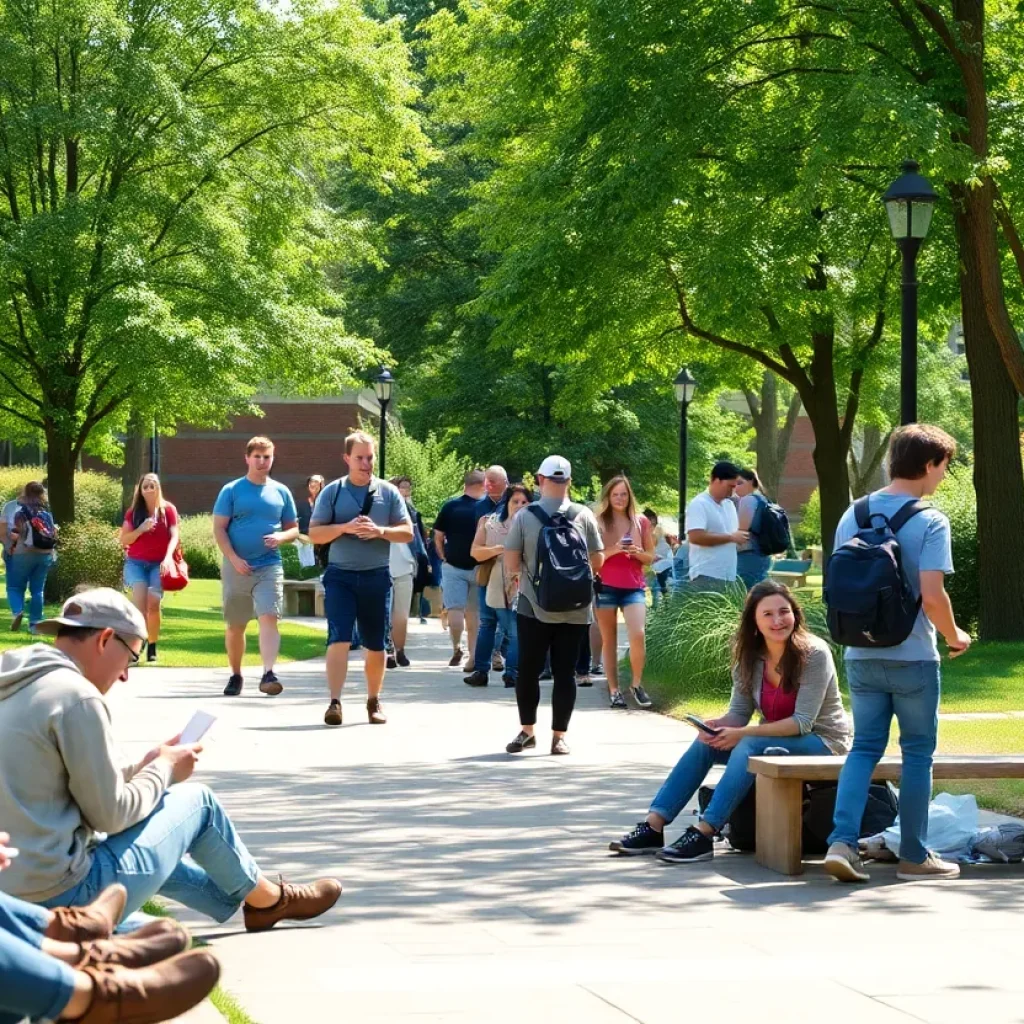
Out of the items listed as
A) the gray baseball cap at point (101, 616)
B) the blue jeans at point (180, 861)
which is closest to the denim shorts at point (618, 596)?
the blue jeans at point (180, 861)

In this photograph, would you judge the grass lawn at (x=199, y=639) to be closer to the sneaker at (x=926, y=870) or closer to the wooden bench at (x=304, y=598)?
the wooden bench at (x=304, y=598)

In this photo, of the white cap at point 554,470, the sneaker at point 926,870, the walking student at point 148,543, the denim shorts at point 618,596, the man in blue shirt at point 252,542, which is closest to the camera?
the sneaker at point 926,870

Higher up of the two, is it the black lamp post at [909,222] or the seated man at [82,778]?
the black lamp post at [909,222]

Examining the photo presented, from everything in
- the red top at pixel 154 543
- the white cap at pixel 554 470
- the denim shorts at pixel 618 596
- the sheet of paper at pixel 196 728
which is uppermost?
the white cap at pixel 554 470

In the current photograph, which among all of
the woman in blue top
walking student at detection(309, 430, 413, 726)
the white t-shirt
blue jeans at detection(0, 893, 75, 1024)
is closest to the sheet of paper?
blue jeans at detection(0, 893, 75, 1024)

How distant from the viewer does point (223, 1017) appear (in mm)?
5160

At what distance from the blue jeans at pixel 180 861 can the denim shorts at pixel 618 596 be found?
890 cm

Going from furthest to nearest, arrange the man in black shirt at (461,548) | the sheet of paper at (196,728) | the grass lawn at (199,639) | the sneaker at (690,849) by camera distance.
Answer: the grass lawn at (199,639) < the man in black shirt at (461,548) < the sneaker at (690,849) < the sheet of paper at (196,728)

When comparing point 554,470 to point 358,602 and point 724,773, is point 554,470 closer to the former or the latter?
point 358,602

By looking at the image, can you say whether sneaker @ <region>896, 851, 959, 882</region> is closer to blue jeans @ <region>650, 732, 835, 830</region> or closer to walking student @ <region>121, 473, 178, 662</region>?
blue jeans @ <region>650, 732, 835, 830</region>

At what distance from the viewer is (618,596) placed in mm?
15125

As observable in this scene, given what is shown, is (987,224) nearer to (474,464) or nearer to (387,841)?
(387,841)

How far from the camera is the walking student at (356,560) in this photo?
13.3 m

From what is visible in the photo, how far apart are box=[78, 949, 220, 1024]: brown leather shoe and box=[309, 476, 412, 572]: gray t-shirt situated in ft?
29.3
